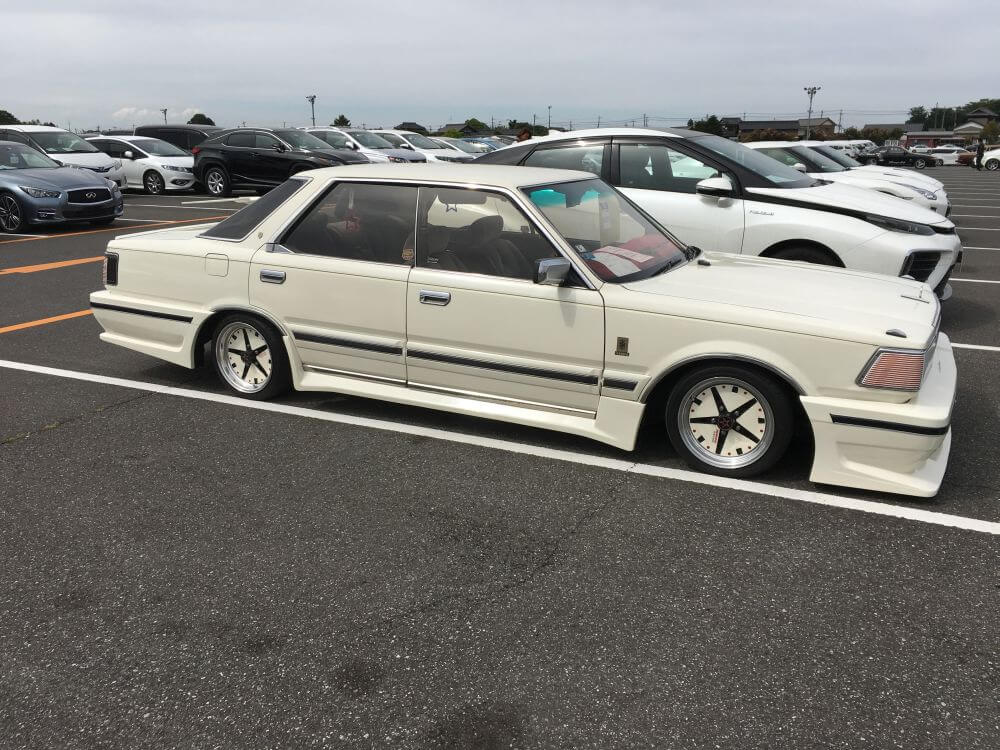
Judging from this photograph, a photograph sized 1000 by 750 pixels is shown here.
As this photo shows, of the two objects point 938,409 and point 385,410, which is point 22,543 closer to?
point 385,410

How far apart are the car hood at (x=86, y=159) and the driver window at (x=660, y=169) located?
14.6 metres

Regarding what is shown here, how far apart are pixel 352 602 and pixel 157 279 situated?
3129mm

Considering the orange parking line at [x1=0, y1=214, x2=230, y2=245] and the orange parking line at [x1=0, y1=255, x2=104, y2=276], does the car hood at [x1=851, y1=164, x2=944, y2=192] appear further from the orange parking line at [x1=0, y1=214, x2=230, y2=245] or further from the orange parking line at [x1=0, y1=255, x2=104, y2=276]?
the orange parking line at [x1=0, y1=255, x2=104, y2=276]

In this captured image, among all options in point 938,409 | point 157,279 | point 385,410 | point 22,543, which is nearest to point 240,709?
point 22,543

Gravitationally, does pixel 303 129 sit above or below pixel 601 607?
above

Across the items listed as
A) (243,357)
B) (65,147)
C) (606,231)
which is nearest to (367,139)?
(65,147)

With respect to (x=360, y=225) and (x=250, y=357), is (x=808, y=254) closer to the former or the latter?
(x=360, y=225)

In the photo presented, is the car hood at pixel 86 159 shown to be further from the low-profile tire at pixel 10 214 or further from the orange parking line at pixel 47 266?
the orange parking line at pixel 47 266

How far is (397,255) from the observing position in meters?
4.62

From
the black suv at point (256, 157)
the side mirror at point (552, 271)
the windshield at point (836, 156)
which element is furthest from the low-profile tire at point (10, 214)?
the windshield at point (836, 156)

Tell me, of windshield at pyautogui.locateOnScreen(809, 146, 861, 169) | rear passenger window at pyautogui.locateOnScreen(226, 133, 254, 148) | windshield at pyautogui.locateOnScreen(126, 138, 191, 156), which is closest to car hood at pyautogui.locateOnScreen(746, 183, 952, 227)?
windshield at pyautogui.locateOnScreen(809, 146, 861, 169)

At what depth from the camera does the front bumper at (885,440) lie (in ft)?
11.8

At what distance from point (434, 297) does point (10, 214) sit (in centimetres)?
1162

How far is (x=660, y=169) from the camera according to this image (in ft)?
22.7
